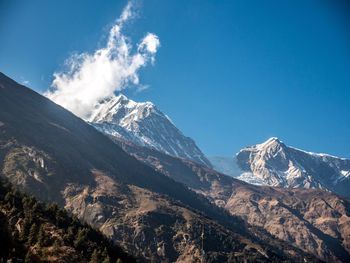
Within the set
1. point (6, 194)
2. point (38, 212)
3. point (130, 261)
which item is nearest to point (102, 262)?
point (130, 261)

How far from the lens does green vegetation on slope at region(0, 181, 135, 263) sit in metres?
111

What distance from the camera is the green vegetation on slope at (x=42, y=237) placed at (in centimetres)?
11100

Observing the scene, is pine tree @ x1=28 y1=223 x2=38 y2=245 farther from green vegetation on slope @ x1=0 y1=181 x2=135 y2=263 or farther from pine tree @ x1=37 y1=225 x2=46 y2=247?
pine tree @ x1=37 y1=225 x2=46 y2=247

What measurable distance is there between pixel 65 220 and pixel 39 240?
35.6 m

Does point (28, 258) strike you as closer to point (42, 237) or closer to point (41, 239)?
point (41, 239)

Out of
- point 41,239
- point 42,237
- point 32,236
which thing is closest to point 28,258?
point 41,239

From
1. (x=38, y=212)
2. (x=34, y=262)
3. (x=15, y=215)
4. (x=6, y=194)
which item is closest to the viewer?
(x=34, y=262)

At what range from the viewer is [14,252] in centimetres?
10744

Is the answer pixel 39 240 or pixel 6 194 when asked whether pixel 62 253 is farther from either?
pixel 6 194

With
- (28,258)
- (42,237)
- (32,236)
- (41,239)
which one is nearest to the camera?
(28,258)

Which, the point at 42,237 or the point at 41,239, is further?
the point at 42,237

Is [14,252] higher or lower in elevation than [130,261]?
lower

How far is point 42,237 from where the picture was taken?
120 metres

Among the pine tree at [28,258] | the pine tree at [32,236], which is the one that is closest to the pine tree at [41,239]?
the pine tree at [32,236]
